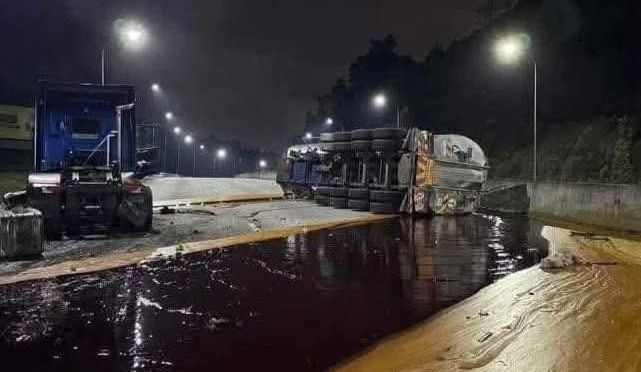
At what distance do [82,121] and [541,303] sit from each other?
10250 millimetres

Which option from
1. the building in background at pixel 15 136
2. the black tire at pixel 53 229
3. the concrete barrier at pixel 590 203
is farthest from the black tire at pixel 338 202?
the building in background at pixel 15 136

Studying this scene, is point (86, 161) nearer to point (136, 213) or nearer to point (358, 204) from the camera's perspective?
point (136, 213)

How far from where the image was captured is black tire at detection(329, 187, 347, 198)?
705 inches

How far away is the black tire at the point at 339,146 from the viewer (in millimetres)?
17862

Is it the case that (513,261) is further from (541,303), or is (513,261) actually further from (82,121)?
(82,121)

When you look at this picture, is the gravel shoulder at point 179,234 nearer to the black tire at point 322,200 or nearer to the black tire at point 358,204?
the black tire at point 358,204

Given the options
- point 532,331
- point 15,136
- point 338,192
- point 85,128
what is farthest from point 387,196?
point 15,136

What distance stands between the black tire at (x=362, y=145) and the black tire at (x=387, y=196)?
5.46ft

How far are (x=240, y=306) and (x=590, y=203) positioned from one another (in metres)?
13.0

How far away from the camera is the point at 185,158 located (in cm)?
8312

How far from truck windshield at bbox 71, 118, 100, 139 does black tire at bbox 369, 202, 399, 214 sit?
9287mm

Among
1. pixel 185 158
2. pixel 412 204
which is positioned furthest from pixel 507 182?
pixel 185 158

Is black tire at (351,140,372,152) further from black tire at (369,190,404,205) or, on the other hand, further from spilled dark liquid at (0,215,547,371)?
spilled dark liquid at (0,215,547,371)

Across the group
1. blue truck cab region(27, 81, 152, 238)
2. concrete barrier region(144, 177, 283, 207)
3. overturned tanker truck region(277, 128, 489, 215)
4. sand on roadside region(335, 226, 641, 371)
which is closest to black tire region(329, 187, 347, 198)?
overturned tanker truck region(277, 128, 489, 215)
